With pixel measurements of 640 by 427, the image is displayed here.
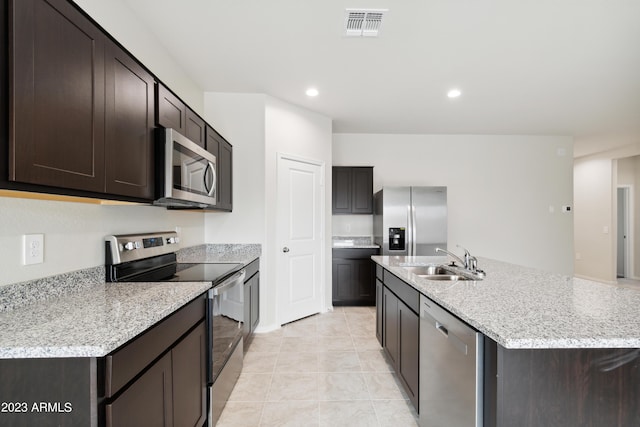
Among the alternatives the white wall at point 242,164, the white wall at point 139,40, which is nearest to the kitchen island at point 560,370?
the white wall at point 139,40

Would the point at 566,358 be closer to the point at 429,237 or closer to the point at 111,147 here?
the point at 111,147

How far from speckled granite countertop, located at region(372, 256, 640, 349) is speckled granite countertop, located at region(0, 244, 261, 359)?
1203 mm

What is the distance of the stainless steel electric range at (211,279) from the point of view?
1.77 meters

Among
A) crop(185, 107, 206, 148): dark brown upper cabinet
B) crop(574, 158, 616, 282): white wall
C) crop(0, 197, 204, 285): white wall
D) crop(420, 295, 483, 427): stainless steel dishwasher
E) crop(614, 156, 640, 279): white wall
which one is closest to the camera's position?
crop(420, 295, 483, 427): stainless steel dishwasher

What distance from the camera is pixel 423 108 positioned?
3922 millimetres

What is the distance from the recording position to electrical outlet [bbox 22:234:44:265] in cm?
128

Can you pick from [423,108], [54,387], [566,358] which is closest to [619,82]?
[423,108]

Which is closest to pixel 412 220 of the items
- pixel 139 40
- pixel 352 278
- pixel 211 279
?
pixel 352 278

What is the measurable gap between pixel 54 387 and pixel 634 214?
9303mm

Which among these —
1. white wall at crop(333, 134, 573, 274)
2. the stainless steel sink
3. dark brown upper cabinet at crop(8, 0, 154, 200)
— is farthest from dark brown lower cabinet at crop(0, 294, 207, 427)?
white wall at crop(333, 134, 573, 274)

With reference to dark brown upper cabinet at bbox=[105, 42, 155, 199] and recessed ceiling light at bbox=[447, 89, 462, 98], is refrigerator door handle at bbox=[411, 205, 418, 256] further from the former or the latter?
dark brown upper cabinet at bbox=[105, 42, 155, 199]

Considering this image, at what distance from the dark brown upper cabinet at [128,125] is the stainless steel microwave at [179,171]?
2.4 inches

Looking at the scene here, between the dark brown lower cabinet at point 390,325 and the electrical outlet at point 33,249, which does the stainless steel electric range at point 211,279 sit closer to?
the electrical outlet at point 33,249

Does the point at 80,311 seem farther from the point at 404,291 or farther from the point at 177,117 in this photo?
the point at 404,291
